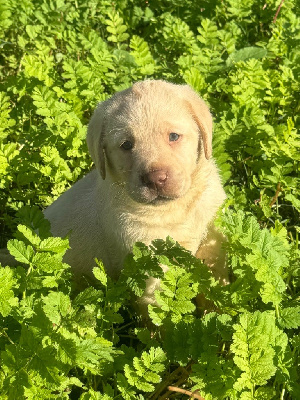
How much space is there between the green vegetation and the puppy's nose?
38 cm

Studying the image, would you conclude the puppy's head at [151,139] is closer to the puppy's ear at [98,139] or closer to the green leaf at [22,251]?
the puppy's ear at [98,139]

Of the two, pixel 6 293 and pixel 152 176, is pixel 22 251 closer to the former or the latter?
pixel 6 293

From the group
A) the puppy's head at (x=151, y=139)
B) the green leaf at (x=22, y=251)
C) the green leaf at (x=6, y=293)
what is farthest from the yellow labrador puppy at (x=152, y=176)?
the green leaf at (x=6, y=293)

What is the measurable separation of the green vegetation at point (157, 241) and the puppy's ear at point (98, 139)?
1.57 feet

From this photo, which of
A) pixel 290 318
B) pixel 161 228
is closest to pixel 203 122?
pixel 161 228

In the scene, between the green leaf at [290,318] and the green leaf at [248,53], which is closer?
the green leaf at [290,318]

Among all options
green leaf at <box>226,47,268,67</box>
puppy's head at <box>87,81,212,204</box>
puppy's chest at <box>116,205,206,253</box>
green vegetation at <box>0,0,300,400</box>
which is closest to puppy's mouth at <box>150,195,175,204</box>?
puppy's head at <box>87,81,212,204</box>

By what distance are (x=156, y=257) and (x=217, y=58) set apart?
2861 millimetres

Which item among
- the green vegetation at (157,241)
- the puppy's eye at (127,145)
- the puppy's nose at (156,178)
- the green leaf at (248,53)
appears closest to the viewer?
the green vegetation at (157,241)

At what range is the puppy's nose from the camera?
10.6 ft

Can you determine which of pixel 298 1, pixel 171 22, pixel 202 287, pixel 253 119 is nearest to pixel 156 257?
pixel 202 287

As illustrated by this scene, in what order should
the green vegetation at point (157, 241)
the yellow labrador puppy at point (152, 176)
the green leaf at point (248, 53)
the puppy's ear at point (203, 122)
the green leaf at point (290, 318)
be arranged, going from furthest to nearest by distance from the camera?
the green leaf at point (248, 53) < the puppy's ear at point (203, 122) < the yellow labrador puppy at point (152, 176) < the green leaf at point (290, 318) < the green vegetation at point (157, 241)

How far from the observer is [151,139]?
133 inches

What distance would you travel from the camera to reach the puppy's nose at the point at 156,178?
10.6ft
